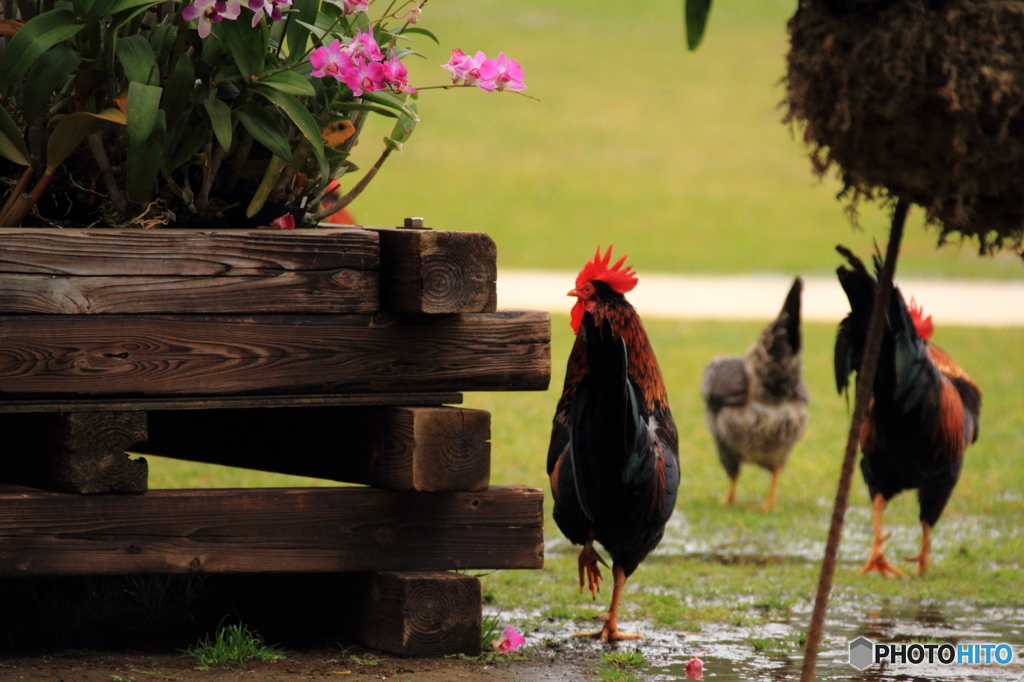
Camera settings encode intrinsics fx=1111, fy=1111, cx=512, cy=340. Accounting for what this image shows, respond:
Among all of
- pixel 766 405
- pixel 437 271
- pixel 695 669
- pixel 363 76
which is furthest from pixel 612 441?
pixel 766 405

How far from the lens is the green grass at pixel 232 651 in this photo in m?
3.24

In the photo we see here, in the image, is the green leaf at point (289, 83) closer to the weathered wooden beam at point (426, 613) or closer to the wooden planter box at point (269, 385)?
the wooden planter box at point (269, 385)

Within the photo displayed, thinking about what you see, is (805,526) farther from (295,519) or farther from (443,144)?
(443,144)

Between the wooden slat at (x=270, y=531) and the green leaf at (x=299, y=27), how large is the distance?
4.13 feet

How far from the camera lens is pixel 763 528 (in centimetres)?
600

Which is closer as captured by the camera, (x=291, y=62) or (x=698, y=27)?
(x=698, y=27)

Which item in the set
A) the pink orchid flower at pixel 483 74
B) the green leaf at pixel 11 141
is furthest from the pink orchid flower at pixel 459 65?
the green leaf at pixel 11 141

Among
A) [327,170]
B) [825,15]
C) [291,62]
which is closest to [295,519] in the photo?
[327,170]

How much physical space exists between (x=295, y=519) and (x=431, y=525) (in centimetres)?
40

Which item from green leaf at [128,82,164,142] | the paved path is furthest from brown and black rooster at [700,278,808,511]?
the paved path

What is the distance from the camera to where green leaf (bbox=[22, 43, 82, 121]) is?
2904 millimetres

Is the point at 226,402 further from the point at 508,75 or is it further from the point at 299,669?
the point at 508,75

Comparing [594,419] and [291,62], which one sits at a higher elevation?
[291,62]

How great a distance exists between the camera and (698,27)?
241cm
